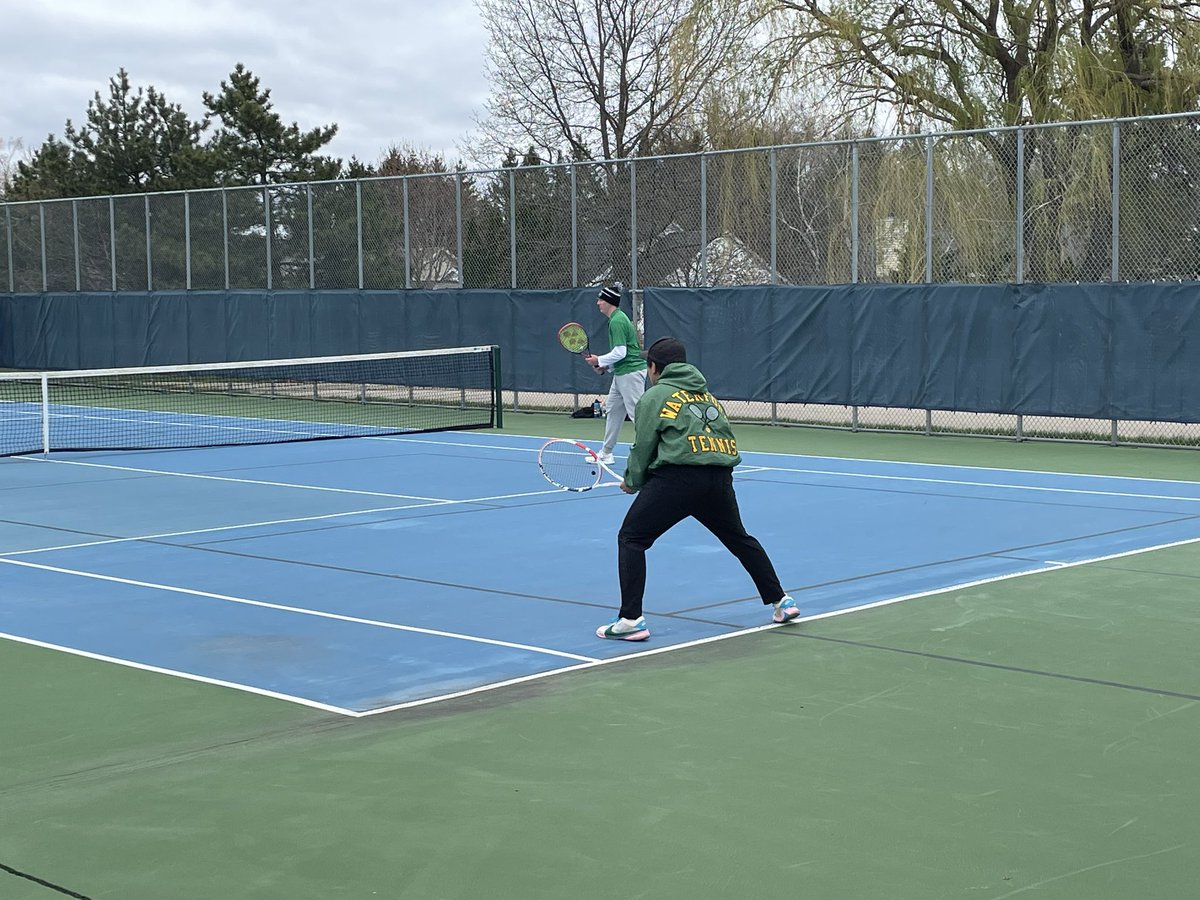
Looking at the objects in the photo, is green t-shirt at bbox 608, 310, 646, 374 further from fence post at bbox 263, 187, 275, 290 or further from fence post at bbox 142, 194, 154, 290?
fence post at bbox 142, 194, 154, 290

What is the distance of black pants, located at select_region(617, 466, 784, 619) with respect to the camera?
26.1ft

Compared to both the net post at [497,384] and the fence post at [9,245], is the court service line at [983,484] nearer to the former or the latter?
the net post at [497,384]

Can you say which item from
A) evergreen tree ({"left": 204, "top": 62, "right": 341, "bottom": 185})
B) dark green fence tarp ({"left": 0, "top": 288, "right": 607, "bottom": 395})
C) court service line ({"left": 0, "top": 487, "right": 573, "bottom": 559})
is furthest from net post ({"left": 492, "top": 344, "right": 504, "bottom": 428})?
evergreen tree ({"left": 204, "top": 62, "right": 341, "bottom": 185})

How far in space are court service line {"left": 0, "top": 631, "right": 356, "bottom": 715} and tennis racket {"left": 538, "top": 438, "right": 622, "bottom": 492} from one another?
19.3ft

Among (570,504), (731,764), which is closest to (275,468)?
(570,504)

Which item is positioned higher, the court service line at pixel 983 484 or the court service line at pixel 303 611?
the court service line at pixel 983 484

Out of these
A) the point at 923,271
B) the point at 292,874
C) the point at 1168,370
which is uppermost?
the point at 923,271

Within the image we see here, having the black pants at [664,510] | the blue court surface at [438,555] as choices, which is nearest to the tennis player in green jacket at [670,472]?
the black pants at [664,510]

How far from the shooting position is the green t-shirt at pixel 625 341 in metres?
15.1

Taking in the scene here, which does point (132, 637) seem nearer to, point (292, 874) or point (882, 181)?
point (292, 874)

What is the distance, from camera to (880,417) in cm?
2128

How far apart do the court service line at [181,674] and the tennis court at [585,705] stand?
2 cm

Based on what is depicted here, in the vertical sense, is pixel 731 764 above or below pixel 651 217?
below

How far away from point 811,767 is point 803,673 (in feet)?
5.03
